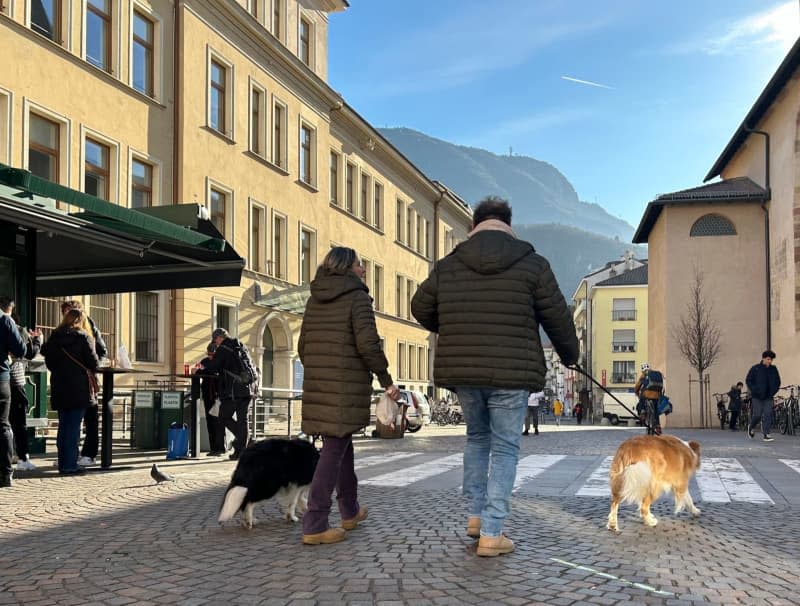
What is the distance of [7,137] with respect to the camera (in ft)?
56.4

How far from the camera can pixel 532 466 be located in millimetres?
11461

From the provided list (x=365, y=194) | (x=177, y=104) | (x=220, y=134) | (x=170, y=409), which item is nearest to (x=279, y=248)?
(x=220, y=134)

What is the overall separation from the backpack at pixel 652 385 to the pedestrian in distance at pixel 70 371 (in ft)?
39.3


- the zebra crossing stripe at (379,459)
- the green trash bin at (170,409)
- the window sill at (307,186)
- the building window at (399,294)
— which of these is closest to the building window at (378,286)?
the building window at (399,294)

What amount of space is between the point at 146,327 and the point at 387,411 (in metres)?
17.1

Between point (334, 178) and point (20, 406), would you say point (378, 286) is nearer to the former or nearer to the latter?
point (334, 178)

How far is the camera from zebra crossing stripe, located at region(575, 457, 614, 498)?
8289 mm

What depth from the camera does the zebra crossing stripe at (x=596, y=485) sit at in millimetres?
8289

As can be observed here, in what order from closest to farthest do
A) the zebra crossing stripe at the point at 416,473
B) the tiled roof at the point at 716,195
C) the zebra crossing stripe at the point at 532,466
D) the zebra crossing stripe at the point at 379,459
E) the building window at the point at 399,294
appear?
the zebra crossing stripe at the point at 416,473, the zebra crossing stripe at the point at 532,466, the zebra crossing stripe at the point at 379,459, the tiled roof at the point at 716,195, the building window at the point at 399,294

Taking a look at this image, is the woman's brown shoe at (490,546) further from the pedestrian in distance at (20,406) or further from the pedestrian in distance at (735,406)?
the pedestrian in distance at (735,406)

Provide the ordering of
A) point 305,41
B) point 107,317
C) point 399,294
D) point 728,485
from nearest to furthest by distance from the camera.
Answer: point 728,485
point 107,317
point 305,41
point 399,294

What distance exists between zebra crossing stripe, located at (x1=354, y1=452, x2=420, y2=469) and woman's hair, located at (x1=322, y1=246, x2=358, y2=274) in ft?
19.3

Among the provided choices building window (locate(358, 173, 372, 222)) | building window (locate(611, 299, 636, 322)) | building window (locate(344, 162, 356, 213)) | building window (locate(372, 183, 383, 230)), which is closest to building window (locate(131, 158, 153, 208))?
building window (locate(344, 162, 356, 213))

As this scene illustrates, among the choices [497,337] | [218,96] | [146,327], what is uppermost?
[218,96]
